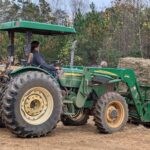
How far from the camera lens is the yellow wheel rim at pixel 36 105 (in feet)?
Result: 30.3

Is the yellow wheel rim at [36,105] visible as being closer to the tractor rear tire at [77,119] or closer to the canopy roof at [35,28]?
the canopy roof at [35,28]

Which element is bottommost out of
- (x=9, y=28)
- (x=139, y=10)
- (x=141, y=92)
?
(x=141, y=92)

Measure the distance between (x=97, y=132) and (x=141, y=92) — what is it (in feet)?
5.58

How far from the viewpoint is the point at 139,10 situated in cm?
2742

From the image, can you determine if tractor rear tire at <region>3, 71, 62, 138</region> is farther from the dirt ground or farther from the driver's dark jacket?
the driver's dark jacket

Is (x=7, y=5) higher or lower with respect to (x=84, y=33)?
higher

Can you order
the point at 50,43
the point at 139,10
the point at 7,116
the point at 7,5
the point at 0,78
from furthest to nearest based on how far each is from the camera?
the point at 7,5
the point at 139,10
the point at 50,43
the point at 0,78
the point at 7,116

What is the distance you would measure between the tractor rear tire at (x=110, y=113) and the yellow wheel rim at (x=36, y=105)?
4.19 feet

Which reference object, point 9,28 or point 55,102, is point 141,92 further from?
point 9,28

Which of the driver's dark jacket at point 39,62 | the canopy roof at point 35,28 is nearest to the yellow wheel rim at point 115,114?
the driver's dark jacket at point 39,62

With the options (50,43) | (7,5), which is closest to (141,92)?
(50,43)

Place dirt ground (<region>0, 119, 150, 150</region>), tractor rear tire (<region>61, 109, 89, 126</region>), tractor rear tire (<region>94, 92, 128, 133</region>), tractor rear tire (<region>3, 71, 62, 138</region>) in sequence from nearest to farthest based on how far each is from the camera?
dirt ground (<region>0, 119, 150, 150</region>), tractor rear tire (<region>3, 71, 62, 138</region>), tractor rear tire (<region>94, 92, 128, 133</region>), tractor rear tire (<region>61, 109, 89, 126</region>)

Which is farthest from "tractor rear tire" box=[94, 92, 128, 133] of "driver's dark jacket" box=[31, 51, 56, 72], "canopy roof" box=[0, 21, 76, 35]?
"canopy roof" box=[0, 21, 76, 35]

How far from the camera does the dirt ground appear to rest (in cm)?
844
